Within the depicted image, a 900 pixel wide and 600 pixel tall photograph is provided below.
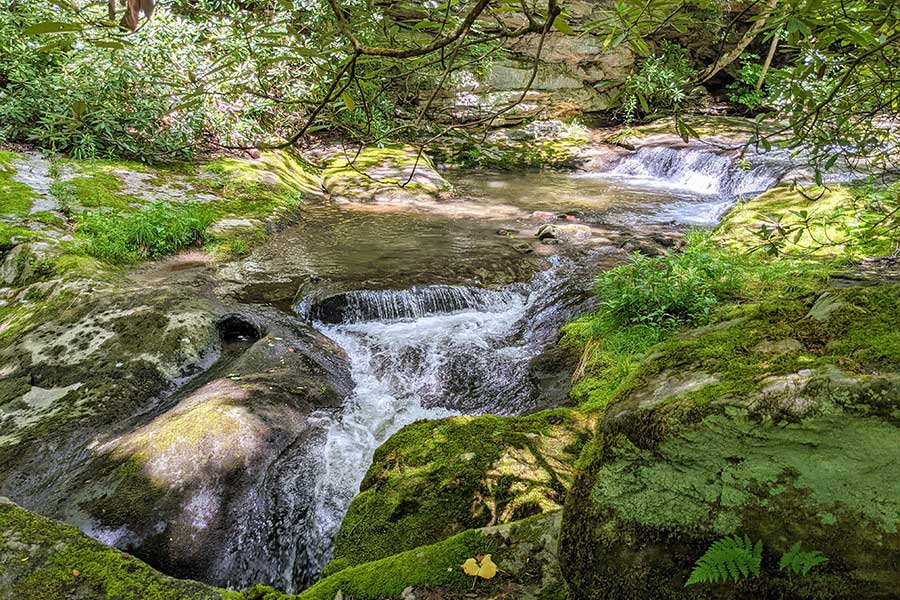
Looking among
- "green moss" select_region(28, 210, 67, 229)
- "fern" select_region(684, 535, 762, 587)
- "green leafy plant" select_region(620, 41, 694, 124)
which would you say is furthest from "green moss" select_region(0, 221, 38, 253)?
"fern" select_region(684, 535, 762, 587)

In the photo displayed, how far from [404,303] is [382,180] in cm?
591

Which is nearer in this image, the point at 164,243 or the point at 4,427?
the point at 4,427

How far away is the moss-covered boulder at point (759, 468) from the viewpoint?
4.04ft

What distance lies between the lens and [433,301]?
675 centimetres

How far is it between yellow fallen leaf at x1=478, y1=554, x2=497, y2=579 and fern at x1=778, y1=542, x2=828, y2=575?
838 millimetres

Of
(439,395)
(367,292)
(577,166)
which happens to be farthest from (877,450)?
(577,166)

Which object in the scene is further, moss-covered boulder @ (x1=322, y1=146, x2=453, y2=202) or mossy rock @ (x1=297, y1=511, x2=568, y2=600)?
moss-covered boulder @ (x1=322, y1=146, x2=453, y2=202)

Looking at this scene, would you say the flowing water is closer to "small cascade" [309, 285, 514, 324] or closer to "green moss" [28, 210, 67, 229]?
"small cascade" [309, 285, 514, 324]

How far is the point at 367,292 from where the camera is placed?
21.6 ft

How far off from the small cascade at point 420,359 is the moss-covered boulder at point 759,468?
2.66m

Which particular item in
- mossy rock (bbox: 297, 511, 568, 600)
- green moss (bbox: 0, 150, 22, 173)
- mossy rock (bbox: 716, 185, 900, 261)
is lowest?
green moss (bbox: 0, 150, 22, 173)

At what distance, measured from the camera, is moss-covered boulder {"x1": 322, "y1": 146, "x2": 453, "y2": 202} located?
11883 mm

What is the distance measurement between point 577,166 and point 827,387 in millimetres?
17223

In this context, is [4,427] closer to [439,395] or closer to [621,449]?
[439,395]
